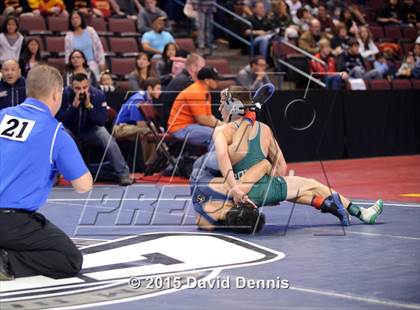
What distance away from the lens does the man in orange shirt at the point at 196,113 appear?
1239cm

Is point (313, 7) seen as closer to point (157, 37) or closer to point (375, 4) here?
point (375, 4)

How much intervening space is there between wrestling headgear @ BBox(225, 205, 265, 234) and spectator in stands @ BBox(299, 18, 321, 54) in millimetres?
11252

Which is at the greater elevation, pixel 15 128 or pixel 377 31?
pixel 15 128

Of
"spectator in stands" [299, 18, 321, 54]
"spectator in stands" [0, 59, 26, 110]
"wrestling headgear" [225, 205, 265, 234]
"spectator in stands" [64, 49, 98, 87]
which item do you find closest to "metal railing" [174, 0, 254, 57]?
"spectator in stands" [299, 18, 321, 54]

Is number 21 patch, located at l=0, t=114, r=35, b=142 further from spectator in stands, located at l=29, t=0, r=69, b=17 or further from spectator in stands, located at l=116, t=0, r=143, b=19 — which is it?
spectator in stands, located at l=116, t=0, r=143, b=19

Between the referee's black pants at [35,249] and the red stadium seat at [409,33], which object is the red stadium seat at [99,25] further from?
the referee's black pants at [35,249]

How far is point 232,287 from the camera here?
18.9 ft

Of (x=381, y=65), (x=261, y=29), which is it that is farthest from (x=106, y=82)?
(x=381, y=65)

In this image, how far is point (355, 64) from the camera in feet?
63.6

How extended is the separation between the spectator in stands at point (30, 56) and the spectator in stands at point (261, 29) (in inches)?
226

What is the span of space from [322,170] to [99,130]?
145 inches

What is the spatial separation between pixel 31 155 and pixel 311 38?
13.8m

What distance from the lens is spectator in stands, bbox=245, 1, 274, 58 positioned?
18.7 metres

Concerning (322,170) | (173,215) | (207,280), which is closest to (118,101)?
(322,170)
